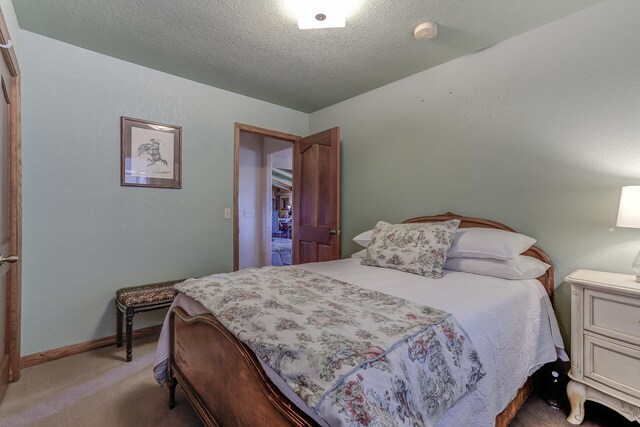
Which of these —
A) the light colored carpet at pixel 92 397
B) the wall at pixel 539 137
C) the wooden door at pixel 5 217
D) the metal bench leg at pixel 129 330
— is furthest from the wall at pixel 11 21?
the wall at pixel 539 137

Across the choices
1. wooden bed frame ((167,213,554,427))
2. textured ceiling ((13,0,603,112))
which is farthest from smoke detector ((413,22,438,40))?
wooden bed frame ((167,213,554,427))

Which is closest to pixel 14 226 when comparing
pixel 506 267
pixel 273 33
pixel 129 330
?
pixel 129 330

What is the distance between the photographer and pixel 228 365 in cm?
114

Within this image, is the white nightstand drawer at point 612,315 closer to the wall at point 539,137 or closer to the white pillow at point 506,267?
the white pillow at point 506,267

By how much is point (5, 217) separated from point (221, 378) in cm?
175

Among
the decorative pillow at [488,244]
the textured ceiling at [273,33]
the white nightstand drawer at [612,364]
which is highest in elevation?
the textured ceiling at [273,33]

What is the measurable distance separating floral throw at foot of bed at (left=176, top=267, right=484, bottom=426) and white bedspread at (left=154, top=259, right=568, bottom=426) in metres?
0.08

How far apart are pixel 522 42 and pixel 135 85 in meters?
3.13

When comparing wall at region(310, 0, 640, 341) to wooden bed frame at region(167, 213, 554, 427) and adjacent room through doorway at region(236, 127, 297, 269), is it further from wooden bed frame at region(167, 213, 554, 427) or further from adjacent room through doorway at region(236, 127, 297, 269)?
adjacent room through doorway at region(236, 127, 297, 269)

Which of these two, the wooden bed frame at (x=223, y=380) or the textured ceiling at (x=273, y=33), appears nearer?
the wooden bed frame at (x=223, y=380)

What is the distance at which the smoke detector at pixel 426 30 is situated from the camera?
1.95 meters

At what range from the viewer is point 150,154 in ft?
8.59

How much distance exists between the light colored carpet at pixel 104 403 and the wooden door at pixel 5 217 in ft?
0.62

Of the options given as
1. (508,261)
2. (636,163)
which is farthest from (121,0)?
(636,163)
